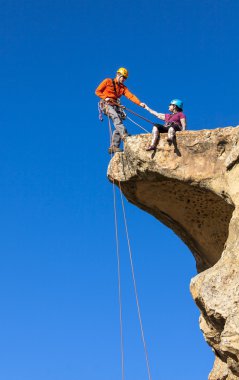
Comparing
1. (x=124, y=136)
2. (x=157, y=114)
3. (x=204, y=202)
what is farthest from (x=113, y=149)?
(x=204, y=202)

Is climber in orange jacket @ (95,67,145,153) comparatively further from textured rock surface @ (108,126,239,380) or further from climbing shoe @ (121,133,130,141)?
textured rock surface @ (108,126,239,380)

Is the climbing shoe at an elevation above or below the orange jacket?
below

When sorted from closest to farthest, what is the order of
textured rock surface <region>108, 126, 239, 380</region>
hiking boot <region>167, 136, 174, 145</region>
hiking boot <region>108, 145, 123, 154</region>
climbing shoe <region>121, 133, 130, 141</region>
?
textured rock surface <region>108, 126, 239, 380</region> < hiking boot <region>167, 136, 174, 145</region> < climbing shoe <region>121, 133, 130, 141</region> < hiking boot <region>108, 145, 123, 154</region>

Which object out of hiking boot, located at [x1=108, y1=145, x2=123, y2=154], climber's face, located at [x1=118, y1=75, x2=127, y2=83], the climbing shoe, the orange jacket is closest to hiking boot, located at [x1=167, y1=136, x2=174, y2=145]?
the climbing shoe

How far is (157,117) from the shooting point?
17.8 meters

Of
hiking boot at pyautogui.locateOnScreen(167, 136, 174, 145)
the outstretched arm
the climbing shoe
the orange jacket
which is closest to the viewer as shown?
hiking boot at pyautogui.locateOnScreen(167, 136, 174, 145)

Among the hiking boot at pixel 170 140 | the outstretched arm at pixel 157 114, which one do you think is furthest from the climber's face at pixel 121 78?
the hiking boot at pixel 170 140

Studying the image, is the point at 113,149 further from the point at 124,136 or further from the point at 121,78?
the point at 121,78

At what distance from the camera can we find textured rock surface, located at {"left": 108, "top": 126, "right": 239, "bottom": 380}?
46.2 feet

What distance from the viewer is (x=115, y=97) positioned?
60.0 ft

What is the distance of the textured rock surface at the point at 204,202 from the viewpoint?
14.1 m

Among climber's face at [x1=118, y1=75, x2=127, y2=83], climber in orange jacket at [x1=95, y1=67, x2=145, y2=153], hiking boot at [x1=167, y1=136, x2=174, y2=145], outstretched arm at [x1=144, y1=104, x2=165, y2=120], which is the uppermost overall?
climber's face at [x1=118, y1=75, x2=127, y2=83]

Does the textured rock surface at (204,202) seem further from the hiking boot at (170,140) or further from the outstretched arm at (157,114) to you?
the outstretched arm at (157,114)

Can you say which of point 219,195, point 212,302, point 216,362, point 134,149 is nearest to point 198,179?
point 219,195
